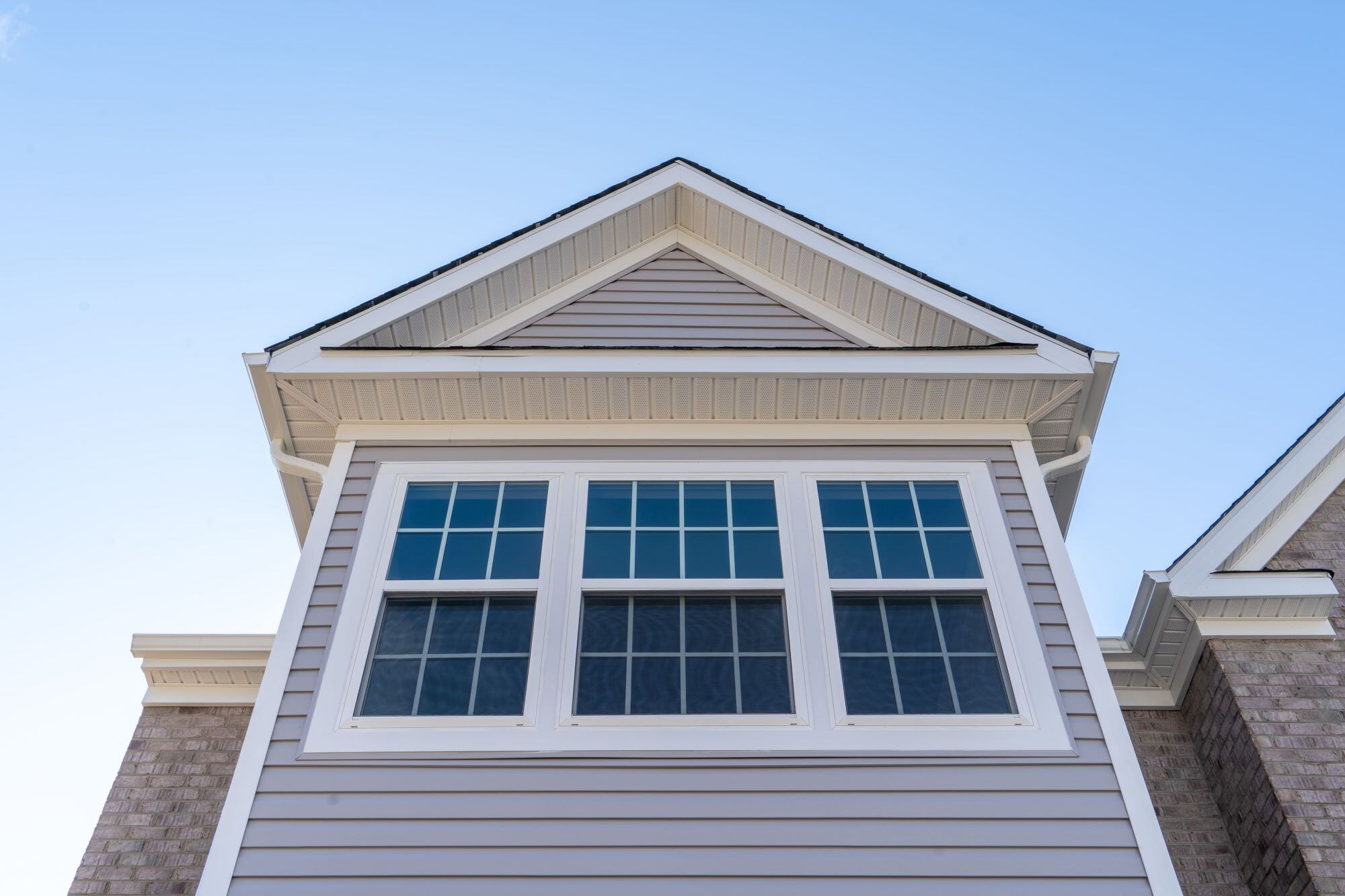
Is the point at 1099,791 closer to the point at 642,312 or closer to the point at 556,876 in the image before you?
the point at 556,876

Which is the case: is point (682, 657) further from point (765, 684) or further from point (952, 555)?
point (952, 555)

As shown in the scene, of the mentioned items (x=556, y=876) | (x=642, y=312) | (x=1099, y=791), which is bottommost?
(x=556, y=876)

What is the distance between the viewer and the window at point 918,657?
18.8 feet

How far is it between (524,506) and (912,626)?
232 centimetres

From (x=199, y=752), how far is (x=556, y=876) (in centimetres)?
322

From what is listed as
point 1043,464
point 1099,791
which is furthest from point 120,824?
point 1043,464

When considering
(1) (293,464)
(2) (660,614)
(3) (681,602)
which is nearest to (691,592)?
(3) (681,602)

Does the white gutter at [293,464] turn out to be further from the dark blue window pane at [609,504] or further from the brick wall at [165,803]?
the dark blue window pane at [609,504]

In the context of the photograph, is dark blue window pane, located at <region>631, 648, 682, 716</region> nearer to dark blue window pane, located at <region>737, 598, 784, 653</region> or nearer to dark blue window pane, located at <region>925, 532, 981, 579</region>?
dark blue window pane, located at <region>737, 598, 784, 653</region>

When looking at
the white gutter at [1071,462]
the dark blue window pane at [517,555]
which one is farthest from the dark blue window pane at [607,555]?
the white gutter at [1071,462]

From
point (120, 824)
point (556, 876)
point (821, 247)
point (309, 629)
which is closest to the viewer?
point (556, 876)

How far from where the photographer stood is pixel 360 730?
5.54 m

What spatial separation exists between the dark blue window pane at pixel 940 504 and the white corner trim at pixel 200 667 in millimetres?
4157

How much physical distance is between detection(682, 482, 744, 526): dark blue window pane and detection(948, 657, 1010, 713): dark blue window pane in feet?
4.88
